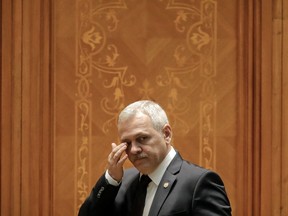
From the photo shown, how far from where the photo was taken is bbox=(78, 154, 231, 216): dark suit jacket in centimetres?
202

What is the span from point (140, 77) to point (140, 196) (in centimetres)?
171

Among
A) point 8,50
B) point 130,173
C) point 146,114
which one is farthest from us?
point 8,50

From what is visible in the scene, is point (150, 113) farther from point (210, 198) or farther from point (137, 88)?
point (137, 88)

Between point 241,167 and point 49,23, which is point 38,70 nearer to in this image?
point 49,23

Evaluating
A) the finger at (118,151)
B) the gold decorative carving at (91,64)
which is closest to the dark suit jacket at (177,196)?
the finger at (118,151)

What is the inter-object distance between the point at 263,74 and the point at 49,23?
148 cm

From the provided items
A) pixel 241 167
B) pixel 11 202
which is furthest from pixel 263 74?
pixel 11 202

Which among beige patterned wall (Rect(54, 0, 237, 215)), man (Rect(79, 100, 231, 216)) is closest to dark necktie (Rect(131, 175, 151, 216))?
man (Rect(79, 100, 231, 216))

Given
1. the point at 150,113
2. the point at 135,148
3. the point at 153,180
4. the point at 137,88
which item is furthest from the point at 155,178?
the point at 137,88

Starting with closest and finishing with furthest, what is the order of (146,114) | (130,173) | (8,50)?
(146,114) < (130,173) < (8,50)

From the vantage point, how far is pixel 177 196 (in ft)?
6.86

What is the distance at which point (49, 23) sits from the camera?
3.80 m

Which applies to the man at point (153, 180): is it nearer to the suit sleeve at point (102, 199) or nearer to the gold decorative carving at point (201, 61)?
the suit sleeve at point (102, 199)

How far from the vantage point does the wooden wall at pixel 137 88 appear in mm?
3781
